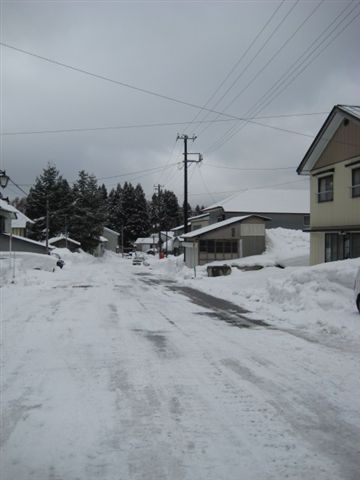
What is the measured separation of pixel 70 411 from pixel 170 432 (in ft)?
4.20

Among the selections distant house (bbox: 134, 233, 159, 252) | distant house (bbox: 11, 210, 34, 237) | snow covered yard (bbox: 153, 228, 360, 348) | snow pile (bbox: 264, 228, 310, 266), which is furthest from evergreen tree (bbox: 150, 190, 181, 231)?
snow covered yard (bbox: 153, 228, 360, 348)

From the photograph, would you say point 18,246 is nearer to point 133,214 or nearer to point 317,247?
point 317,247

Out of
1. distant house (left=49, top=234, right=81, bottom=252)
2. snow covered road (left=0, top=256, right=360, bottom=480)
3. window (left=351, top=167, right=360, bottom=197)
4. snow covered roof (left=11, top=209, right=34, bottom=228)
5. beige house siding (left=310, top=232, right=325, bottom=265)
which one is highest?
snow covered roof (left=11, top=209, right=34, bottom=228)

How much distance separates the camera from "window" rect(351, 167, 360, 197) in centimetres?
2075

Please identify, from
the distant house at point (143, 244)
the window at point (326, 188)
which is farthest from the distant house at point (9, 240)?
the distant house at point (143, 244)

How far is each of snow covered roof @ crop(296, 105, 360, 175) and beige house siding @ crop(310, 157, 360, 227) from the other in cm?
75

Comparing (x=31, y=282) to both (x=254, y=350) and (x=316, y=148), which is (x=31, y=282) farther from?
(x=254, y=350)

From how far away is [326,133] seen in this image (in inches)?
910

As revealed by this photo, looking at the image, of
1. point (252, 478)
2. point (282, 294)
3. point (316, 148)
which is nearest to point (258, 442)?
point (252, 478)

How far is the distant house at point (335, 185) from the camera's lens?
68.6 feet

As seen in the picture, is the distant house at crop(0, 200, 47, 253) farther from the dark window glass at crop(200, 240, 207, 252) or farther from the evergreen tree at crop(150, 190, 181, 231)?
the evergreen tree at crop(150, 190, 181, 231)

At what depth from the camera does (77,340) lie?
31.2 ft

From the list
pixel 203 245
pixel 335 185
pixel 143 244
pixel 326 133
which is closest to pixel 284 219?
pixel 203 245

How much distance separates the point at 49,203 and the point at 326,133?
66527 millimetres
